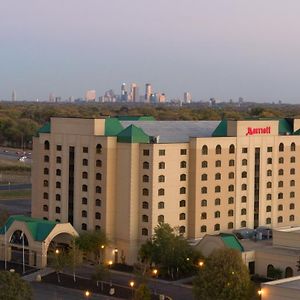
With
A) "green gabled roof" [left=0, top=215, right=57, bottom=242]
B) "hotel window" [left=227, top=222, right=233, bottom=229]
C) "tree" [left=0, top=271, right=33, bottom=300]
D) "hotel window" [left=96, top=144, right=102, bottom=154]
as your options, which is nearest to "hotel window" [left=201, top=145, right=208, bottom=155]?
"hotel window" [left=227, top=222, right=233, bottom=229]

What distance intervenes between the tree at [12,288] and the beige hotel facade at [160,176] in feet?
46.0

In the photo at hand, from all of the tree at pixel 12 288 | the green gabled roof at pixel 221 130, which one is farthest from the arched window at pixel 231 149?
the tree at pixel 12 288

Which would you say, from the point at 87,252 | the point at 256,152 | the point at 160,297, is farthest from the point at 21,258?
the point at 256,152

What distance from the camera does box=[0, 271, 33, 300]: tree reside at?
1103 inches

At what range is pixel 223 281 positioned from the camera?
30.8 meters

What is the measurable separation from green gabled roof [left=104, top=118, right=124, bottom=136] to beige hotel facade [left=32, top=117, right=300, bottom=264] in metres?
Answer: 0.06

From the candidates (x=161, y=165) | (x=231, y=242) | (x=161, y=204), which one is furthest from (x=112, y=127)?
(x=231, y=242)

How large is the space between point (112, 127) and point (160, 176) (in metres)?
3.99

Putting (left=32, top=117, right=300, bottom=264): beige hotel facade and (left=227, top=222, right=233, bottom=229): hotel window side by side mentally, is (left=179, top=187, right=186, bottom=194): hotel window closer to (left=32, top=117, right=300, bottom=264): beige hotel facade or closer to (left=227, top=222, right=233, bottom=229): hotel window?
(left=32, top=117, right=300, bottom=264): beige hotel facade

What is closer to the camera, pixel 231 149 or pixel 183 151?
pixel 183 151

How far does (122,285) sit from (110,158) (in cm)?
825

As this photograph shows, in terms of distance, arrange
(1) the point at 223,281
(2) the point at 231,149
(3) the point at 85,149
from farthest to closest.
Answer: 1. (2) the point at 231,149
2. (3) the point at 85,149
3. (1) the point at 223,281

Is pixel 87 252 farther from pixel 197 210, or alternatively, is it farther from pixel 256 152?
pixel 256 152

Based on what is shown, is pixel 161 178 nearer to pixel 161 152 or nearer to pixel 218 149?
pixel 161 152
